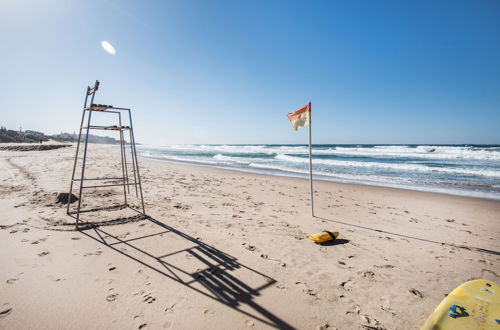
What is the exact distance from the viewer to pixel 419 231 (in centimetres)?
603

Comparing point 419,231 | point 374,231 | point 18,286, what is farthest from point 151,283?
point 419,231

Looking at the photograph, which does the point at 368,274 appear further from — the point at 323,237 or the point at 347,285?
the point at 323,237

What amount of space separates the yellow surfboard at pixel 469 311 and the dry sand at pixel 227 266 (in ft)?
0.84

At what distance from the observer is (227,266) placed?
387 centimetres

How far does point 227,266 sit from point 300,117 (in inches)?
199

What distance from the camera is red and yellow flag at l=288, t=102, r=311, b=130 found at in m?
6.81

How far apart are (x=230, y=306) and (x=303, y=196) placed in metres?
7.35

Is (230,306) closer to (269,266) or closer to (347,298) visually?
(269,266)

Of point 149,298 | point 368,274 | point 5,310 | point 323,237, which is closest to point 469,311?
point 368,274

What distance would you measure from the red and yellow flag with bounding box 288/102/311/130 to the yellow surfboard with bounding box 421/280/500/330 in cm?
502

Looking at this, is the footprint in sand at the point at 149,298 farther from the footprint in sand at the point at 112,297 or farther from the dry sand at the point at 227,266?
the footprint in sand at the point at 112,297

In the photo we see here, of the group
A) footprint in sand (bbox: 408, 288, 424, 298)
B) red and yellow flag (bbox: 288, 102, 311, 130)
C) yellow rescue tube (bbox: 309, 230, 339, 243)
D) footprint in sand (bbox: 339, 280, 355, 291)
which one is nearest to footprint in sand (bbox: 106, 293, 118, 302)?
footprint in sand (bbox: 339, 280, 355, 291)

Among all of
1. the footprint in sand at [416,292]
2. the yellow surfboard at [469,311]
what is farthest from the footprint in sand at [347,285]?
the yellow surfboard at [469,311]

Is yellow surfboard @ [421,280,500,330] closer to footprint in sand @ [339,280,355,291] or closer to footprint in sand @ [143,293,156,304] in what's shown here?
footprint in sand @ [339,280,355,291]
